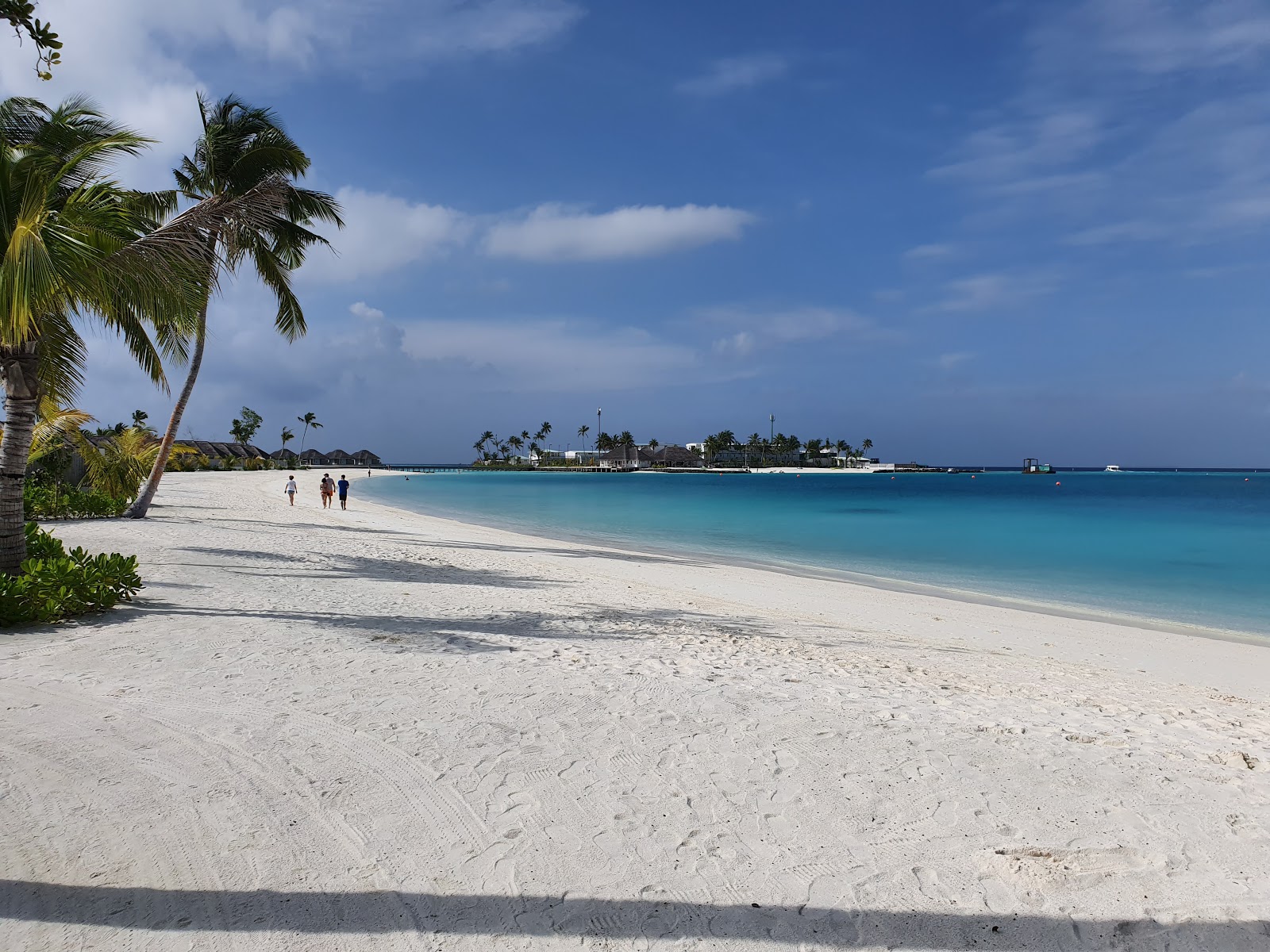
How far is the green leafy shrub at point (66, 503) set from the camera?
45.4 feet

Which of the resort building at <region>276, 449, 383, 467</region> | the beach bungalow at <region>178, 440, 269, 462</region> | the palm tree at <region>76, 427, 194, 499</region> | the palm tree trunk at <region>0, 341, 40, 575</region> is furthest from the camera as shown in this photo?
the resort building at <region>276, 449, 383, 467</region>

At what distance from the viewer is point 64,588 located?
599 cm

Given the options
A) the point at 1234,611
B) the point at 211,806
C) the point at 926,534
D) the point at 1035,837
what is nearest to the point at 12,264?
the point at 211,806

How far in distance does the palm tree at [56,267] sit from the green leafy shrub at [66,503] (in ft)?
24.8

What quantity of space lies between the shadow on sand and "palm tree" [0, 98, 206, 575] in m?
4.51

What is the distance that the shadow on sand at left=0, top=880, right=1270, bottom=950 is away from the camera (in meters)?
2.31

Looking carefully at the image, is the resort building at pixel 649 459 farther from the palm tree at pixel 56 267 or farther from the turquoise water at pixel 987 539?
the palm tree at pixel 56 267

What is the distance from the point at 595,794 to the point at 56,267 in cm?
607

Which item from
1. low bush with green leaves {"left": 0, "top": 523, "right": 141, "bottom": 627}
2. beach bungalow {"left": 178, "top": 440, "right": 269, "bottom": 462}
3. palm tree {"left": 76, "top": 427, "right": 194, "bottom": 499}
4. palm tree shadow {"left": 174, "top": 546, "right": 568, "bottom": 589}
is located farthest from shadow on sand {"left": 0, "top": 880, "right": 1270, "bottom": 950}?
beach bungalow {"left": 178, "top": 440, "right": 269, "bottom": 462}

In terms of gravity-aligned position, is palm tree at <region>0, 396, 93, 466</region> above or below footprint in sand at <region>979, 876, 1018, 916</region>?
above

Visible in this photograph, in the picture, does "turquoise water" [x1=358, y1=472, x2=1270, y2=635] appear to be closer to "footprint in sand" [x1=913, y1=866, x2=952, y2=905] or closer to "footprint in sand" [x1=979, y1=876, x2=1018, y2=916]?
"footprint in sand" [x1=979, y1=876, x2=1018, y2=916]

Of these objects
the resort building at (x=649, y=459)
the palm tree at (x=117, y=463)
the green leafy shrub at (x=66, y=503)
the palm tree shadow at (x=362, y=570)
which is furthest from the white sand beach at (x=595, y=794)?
the resort building at (x=649, y=459)

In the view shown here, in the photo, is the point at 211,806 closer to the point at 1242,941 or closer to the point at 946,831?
the point at 946,831

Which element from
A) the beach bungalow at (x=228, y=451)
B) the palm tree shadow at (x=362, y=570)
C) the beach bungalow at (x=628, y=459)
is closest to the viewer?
the palm tree shadow at (x=362, y=570)
